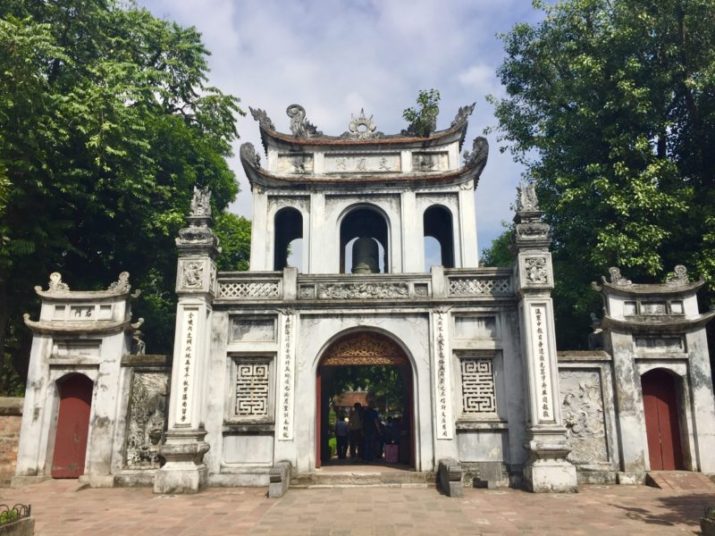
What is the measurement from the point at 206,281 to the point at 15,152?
6.59 meters

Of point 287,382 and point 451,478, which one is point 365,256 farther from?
point 451,478

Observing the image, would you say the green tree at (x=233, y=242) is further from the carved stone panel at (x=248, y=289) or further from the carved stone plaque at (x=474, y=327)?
the carved stone plaque at (x=474, y=327)

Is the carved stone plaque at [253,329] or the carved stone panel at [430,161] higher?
the carved stone panel at [430,161]

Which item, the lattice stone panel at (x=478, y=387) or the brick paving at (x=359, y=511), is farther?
the lattice stone panel at (x=478, y=387)

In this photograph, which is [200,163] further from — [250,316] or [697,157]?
[697,157]

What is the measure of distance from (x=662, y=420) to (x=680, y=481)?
1.34 metres

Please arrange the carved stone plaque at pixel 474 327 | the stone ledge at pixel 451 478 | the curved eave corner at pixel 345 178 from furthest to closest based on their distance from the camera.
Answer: the curved eave corner at pixel 345 178 < the carved stone plaque at pixel 474 327 < the stone ledge at pixel 451 478

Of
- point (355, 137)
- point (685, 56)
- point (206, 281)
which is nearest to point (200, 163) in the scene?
point (355, 137)

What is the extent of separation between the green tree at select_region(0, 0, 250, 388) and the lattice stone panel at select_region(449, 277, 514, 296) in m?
9.41

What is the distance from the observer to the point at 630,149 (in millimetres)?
15305

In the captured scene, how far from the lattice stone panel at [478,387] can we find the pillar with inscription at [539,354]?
84 cm

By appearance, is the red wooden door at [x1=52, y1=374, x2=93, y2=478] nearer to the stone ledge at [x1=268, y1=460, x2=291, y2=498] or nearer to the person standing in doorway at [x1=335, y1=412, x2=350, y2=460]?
the stone ledge at [x1=268, y1=460, x2=291, y2=498]

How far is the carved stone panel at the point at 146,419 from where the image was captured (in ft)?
37.1

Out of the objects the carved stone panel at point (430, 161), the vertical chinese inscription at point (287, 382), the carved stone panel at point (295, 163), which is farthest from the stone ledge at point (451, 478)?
the carved stone panel at point (295, 163)
